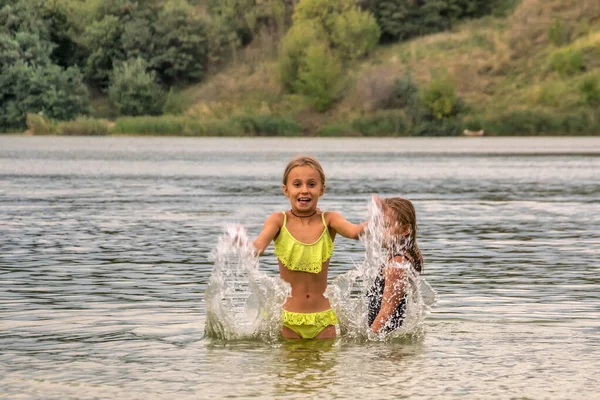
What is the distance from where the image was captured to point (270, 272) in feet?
49.5

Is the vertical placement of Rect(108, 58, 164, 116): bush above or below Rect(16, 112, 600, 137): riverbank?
above

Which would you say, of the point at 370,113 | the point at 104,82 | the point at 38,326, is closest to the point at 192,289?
the point at 38,326

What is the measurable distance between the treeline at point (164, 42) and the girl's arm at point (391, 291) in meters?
107

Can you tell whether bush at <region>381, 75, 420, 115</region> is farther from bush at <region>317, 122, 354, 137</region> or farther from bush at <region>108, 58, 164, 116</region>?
bush at <region>108, 58, 164, 116</region>

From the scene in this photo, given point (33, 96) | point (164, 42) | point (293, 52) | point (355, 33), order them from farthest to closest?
point (164, 42) < point (355, 33) < point (293, 52) < point (33, 96)

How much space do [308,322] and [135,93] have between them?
11358cm

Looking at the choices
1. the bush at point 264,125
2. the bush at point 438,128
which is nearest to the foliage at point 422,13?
the bush at point 438,128

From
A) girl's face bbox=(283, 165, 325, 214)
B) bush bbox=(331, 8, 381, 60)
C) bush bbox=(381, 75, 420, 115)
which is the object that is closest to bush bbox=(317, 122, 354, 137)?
bush bbox=(381, 75, 420, 115)

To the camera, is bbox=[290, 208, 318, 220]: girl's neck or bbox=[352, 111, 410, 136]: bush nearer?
bbox=[290, 208, 318, 220]: girl's neck

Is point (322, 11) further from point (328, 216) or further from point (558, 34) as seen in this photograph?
point (328, 216)

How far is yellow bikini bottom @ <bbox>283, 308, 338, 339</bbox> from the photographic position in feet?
33.7

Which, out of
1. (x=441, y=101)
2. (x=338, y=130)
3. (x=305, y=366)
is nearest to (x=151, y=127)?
(x=338, y=130)

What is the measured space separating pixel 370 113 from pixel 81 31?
3750 centimetres

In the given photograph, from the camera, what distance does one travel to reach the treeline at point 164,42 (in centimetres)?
11844
